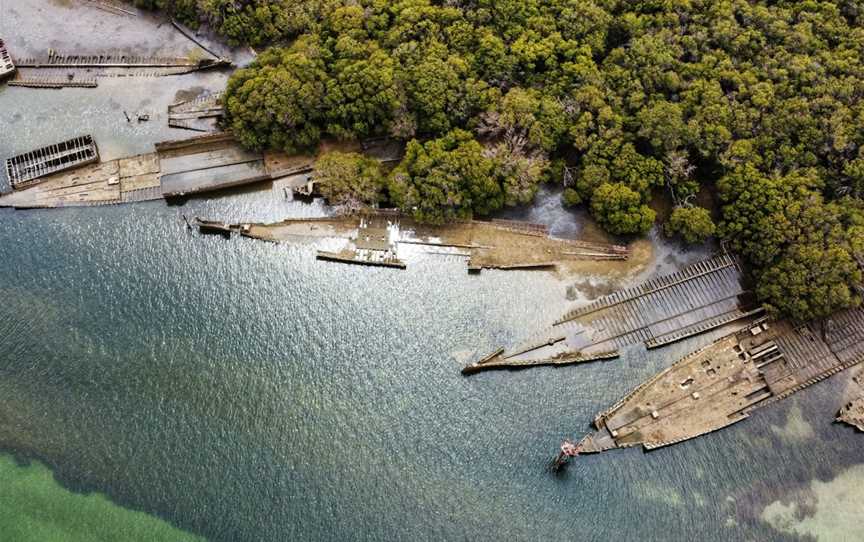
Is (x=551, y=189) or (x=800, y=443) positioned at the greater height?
(x=551, y=189)

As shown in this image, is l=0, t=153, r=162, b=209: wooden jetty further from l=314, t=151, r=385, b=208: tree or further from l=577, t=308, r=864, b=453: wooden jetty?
l=577, t=308, r=864, b=453: wooden jetty

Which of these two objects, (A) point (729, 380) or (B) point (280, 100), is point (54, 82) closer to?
(B) point (280, 100)

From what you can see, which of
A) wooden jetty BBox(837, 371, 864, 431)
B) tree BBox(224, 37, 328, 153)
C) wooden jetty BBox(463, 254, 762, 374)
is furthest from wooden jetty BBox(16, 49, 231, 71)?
wooden jetty BBox(837, 371, 864, 431)

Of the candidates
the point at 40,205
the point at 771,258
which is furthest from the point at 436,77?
the point at 40,205

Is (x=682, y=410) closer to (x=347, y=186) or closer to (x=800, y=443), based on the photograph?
(x=800, y=443)

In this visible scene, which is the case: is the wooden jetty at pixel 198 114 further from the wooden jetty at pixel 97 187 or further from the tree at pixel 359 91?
the tree at pixel 359 91

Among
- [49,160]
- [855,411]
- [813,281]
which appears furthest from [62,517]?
[855,411]

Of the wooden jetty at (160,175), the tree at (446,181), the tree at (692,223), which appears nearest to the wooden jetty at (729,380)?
the tree at (692,223)
